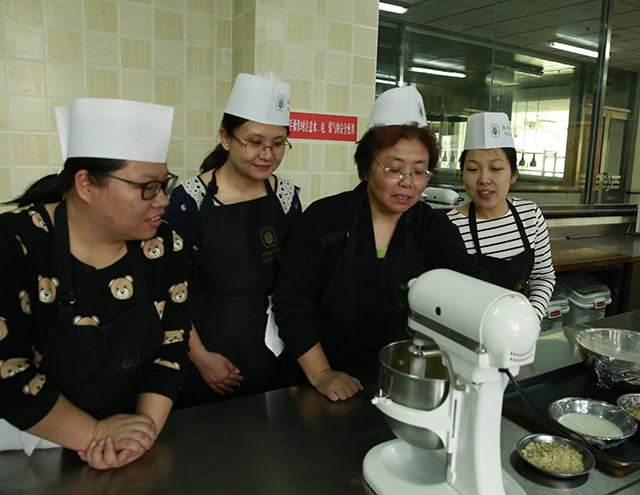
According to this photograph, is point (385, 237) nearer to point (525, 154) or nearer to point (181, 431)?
point (181, 431)

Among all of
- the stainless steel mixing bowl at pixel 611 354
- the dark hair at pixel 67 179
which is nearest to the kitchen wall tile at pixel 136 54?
the dark hair at pixel 67 179

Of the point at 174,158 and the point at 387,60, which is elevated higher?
the point at 387,60

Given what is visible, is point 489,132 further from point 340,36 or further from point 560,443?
point 560,443

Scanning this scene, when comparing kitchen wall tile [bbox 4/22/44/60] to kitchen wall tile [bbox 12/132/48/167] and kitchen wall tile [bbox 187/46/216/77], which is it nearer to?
kitchen wall tile [bbox 12/132/48/167]

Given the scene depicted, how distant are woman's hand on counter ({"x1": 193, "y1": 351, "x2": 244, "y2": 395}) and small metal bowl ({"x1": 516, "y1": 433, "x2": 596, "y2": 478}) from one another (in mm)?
940

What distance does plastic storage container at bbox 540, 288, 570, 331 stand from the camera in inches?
123

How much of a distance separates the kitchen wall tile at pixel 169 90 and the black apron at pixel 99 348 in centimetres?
172

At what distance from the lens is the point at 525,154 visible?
4883 mm

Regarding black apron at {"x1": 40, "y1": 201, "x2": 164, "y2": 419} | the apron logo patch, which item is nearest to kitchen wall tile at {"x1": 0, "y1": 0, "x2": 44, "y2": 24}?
the apron logo patch

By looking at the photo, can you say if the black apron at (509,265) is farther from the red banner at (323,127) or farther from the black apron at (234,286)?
the red banner at (323,127)

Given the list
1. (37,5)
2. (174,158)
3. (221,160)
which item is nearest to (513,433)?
(221,160)

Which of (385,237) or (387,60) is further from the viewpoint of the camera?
(387,60)

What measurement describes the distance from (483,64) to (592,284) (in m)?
3.17

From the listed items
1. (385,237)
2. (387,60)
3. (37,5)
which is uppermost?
(387,60)
